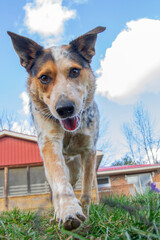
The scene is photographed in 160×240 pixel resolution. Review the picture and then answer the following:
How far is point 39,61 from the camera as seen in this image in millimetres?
3404

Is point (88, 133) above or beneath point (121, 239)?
above

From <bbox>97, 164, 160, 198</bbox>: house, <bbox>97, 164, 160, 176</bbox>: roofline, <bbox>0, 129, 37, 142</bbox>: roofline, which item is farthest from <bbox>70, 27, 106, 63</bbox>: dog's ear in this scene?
<bbox>97, 164, 160, 198</bbox>: house

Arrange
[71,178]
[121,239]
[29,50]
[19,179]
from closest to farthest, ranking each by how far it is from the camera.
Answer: [121,239], [29,50], [71,178], [19,179]

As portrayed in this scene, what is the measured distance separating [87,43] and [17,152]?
16.5 meters

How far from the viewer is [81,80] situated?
3312 mm

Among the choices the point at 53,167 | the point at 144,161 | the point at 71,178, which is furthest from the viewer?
the point at 144,161

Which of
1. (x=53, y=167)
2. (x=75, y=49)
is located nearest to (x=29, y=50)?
(x=75, y=49)

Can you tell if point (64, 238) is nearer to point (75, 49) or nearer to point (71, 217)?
point (71, 217)

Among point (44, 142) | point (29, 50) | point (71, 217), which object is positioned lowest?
point (71, 217)

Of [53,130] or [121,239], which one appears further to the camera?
[53,130]

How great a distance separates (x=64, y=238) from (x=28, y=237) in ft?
1.17

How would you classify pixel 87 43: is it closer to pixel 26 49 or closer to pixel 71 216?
pixel 26 49

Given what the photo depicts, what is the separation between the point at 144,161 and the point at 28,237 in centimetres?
3434

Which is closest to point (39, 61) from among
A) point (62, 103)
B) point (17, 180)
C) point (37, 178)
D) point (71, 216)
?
point (62, 103)
